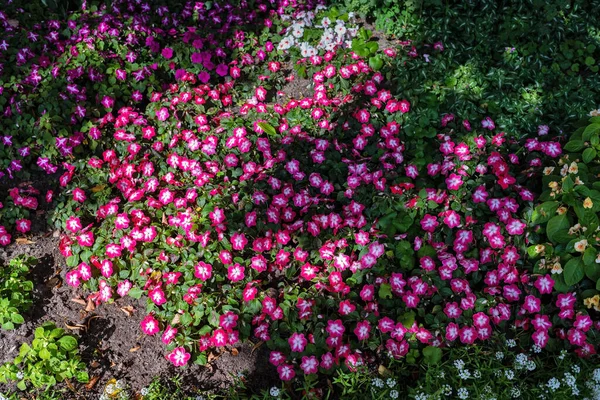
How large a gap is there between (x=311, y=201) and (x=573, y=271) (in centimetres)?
155

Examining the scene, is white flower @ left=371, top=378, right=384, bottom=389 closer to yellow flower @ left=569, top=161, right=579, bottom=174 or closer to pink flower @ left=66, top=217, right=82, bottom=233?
yellow flower @ left=569, top=161, right=579, bottom=174

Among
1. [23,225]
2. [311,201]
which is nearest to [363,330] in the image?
[311,201]

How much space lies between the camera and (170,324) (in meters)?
3.17

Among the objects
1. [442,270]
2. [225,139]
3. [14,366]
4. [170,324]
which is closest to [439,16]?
[225,139]

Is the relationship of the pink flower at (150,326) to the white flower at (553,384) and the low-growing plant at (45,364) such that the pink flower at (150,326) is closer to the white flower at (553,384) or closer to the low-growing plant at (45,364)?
A: the low-growing plant at (45,364)

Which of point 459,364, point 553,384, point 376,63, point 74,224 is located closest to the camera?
point 553,384

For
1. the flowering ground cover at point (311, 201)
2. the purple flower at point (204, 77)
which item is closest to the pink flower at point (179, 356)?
the flowering ground cover at point (311, 201)

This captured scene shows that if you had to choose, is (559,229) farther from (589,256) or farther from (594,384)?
(594,384)

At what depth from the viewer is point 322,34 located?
4.58m

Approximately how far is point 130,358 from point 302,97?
7.44ft

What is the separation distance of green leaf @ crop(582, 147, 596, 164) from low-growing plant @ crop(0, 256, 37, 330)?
130 inches

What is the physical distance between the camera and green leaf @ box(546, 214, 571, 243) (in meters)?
2.99

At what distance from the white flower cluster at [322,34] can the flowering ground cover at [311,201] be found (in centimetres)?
2

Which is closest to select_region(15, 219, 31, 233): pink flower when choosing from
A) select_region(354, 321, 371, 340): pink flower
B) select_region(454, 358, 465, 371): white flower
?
select_region(354, 321, 371, 340): pink flower
